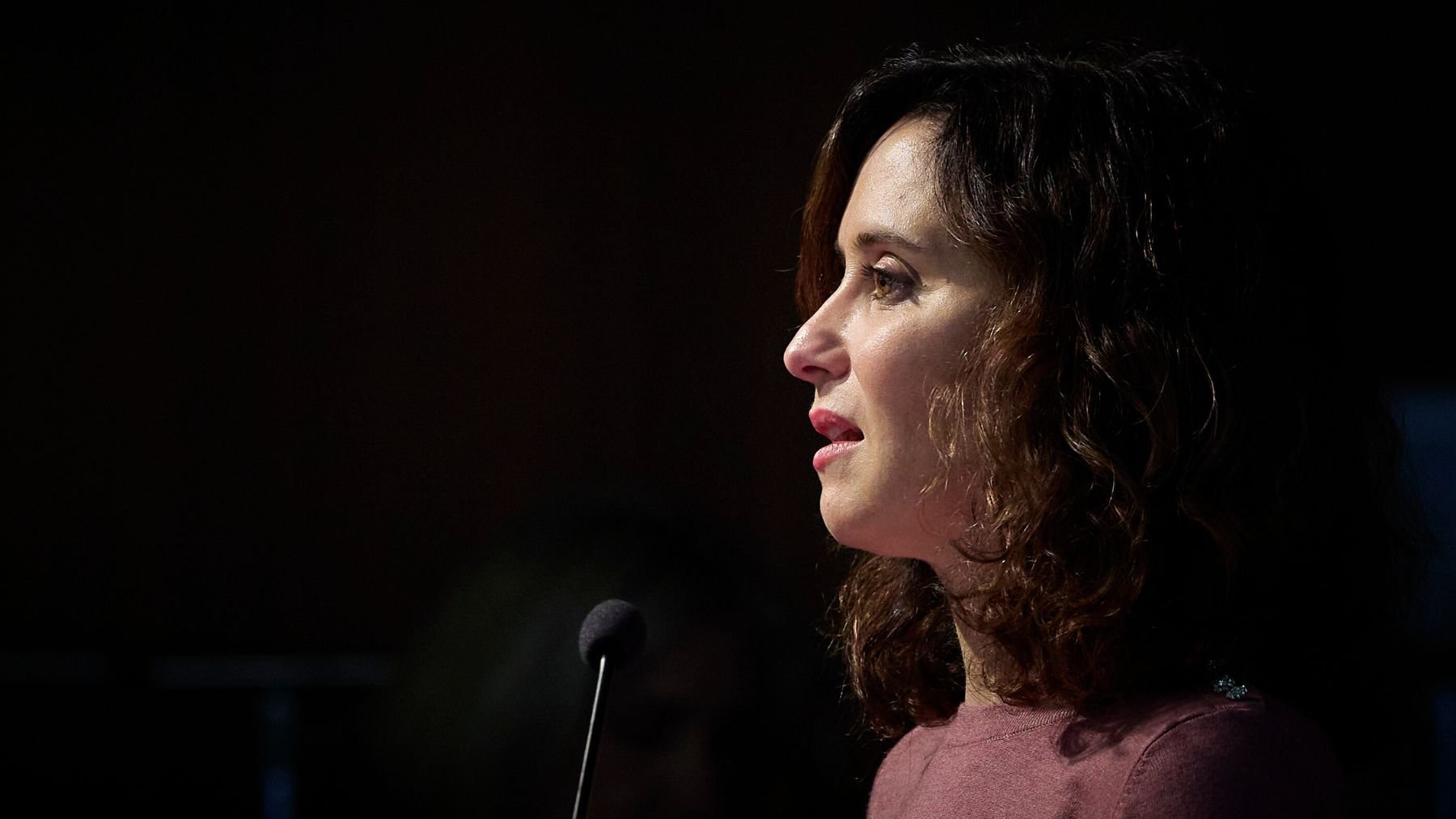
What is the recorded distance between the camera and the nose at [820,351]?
1.12 meters

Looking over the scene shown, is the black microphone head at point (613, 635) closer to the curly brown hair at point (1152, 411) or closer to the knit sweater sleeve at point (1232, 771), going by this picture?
the curly brown hair at point (1152, 411)

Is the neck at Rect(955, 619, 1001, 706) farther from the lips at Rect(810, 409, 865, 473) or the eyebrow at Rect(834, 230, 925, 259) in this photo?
the eyebrow at Rect(834, 230, 925, 259)

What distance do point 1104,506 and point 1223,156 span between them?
0.31 metres

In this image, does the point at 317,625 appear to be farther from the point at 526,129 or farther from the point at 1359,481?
the point at 1359,481

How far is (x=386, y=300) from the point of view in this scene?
116 inches

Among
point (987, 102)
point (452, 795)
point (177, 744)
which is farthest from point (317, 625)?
point (987, 102)

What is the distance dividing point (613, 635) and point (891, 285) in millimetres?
378

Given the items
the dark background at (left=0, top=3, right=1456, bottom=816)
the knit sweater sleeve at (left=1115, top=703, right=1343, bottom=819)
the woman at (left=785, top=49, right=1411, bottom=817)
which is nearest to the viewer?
the knit sweater sleeve at (left=1115, top=703, right=1343, bottom=819)

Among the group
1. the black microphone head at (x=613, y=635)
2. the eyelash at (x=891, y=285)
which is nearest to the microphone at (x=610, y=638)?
the black microphone head at (x=613, y=635)

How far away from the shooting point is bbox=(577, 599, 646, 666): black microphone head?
1.10 meters

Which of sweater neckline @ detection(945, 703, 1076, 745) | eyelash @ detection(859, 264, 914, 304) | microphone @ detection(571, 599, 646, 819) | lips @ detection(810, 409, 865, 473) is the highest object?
eyelash @ detection(859, 264, 914, 304)

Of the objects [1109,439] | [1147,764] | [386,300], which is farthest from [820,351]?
[386,300]

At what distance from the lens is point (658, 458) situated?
288cm

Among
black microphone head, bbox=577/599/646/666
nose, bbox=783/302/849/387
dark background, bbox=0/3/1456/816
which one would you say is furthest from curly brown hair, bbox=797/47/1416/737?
dark background, bbox=0/3/1456/816
